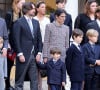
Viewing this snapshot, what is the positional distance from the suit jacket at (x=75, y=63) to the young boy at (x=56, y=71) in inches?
10.8

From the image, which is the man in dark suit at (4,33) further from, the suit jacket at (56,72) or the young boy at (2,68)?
the suit jacket at (56,72)

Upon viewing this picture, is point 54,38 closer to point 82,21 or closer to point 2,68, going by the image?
point 82,21

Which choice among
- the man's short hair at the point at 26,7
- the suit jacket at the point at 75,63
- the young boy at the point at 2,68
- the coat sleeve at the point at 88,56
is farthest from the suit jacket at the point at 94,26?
the young boy at the point at 2,68

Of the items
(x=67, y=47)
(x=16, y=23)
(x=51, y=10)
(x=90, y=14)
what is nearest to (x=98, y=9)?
(x=90, y=14)

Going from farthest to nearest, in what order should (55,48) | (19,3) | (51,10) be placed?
1. (51,10)
2. (19,3)
3. (55,48)

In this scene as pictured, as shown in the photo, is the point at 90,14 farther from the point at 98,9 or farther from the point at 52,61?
the point at 52,61

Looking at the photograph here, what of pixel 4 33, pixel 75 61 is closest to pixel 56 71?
pixel 75 61

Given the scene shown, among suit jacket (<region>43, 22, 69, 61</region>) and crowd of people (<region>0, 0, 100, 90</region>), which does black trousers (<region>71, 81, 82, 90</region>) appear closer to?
crowd of people (<region>0, 0, 100, 90</region>)

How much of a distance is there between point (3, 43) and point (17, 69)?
57 cm

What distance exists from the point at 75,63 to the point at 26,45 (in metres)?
1.01

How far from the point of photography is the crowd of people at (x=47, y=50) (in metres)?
10.6

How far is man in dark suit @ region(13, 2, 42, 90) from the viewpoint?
1058cm

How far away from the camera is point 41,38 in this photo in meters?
10.9

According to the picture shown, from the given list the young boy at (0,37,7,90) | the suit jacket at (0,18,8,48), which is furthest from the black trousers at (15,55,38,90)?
the suit jacket at (0,18,8,48)
